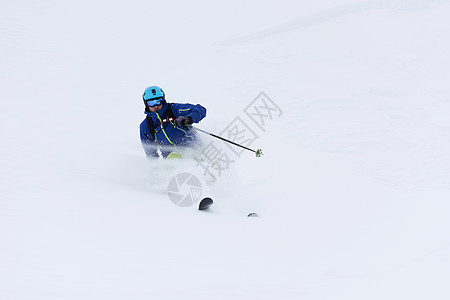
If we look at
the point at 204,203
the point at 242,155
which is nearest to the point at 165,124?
the point at 204,203

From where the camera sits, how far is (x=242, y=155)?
23.4 feet

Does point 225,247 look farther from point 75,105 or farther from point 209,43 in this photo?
point 209,43

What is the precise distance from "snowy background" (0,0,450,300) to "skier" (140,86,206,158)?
46 cm

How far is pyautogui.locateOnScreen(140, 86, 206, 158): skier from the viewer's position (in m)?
5.70

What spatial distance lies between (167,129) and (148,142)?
0.39m

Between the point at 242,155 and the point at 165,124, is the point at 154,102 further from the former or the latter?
the point at 242,155

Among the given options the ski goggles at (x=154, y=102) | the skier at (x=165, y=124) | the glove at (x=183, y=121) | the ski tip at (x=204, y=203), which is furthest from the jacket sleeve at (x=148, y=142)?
the ski tip at (x=204, y=203)

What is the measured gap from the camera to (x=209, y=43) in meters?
12.8

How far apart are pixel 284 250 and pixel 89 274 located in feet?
6.08

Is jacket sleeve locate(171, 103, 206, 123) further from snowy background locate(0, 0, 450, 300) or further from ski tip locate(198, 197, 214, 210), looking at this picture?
ski tip locate(198, 197, 214, 210)

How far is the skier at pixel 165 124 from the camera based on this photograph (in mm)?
5695

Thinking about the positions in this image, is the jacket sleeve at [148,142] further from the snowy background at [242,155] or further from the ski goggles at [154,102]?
the ski goggles at [154,102]

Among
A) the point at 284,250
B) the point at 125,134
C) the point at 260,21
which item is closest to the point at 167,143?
the point at 125,134

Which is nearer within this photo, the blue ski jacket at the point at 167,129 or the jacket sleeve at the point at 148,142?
the blue ski jacket at the point at 167,129
